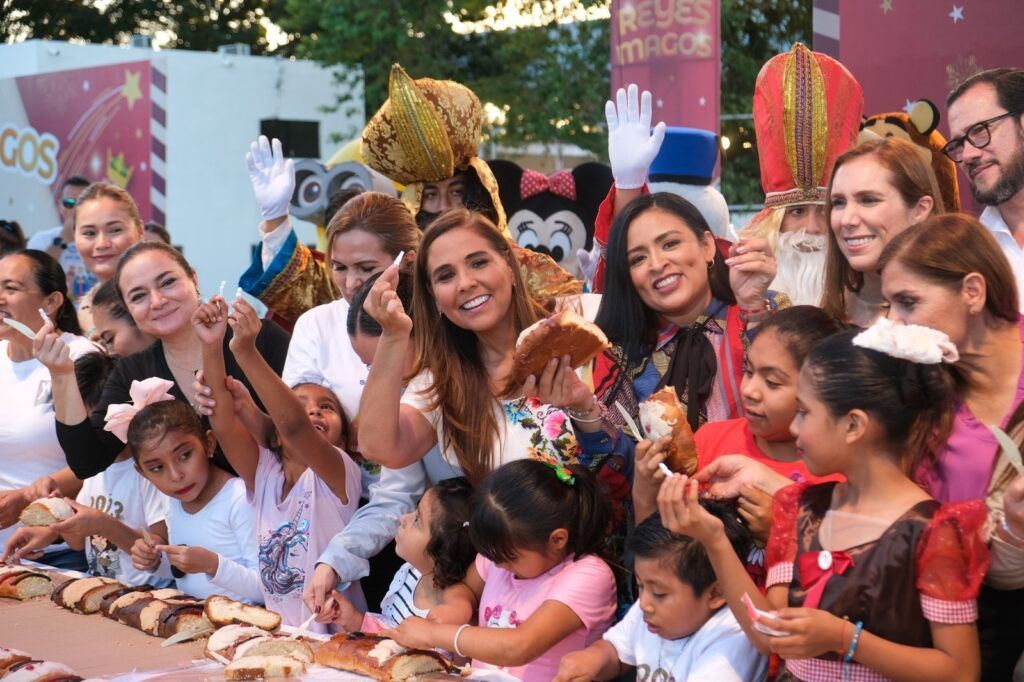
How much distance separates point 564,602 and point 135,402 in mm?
1641

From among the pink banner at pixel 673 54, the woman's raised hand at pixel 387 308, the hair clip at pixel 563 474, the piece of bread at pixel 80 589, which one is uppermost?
the pink banner at pixel 673 54

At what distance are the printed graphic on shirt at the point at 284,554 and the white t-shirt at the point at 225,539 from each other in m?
0.12

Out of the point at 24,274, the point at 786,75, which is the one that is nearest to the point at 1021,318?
the point at 786,75

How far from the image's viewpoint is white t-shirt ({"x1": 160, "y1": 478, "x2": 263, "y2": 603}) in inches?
150

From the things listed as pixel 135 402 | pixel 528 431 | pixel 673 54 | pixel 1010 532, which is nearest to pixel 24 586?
pixel 135 402

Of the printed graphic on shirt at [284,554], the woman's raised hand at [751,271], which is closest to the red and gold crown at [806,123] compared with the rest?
the woman's raised hand at [751,271]

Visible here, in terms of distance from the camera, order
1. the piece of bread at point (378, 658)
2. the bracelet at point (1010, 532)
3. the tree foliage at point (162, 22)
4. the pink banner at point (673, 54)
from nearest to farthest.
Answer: the bracelet at point (1010, 532), the piece of bread at point (378, 658), the pink banner at point (673, 54), the tree foliage at point (162, 22)

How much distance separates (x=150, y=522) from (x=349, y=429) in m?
0.88

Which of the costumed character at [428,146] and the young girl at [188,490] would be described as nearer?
the young girl at [188,490]

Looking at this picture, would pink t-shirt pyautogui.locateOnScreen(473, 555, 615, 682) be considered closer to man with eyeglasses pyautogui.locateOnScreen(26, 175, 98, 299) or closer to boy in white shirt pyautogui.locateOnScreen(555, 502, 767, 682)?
boy in white shirt pyautogui.locateOnScreen(555, 502, 767, 682)

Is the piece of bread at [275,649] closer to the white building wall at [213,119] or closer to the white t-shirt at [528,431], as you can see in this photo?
the white t-shirt at [528,431]

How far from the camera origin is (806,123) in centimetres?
393

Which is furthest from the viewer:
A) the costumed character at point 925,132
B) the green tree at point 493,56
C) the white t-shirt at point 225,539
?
the green tree at point 493,56

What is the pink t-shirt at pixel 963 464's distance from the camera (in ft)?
8.00
